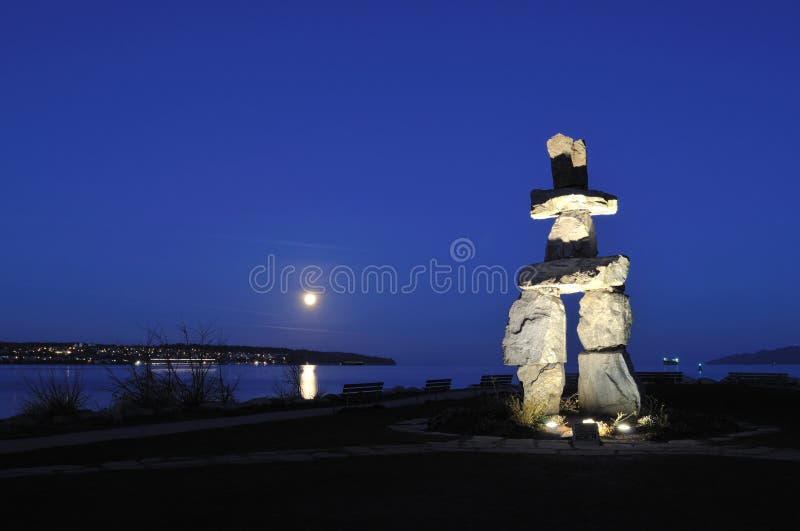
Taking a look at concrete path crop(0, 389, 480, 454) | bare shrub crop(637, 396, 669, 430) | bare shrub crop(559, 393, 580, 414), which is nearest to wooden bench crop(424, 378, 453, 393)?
concrete path crop(0, 389, 480, 454)

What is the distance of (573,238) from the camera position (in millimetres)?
13266

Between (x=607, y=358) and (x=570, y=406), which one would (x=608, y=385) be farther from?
(x=570, y=406)

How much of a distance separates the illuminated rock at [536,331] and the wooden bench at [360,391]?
23.7ft

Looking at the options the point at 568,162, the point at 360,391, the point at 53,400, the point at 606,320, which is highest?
the point at 568,162

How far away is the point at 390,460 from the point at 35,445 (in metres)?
5.43

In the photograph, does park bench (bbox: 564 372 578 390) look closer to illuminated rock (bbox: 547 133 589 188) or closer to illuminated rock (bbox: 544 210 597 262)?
illuminated rock (bbox: 544 210 597 262)

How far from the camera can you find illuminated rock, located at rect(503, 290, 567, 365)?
41.5ft

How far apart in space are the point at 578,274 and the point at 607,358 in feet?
5.23

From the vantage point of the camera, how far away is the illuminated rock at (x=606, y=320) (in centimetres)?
1272

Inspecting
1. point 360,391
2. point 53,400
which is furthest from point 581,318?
point 53,400

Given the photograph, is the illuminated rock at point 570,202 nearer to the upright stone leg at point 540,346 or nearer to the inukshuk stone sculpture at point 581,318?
the inukshuk stone sculpture at point 581,318

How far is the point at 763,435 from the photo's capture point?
1177cm

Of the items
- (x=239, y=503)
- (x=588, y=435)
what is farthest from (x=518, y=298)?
(x=239, y=503)

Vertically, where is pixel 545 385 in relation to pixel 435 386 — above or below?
above
